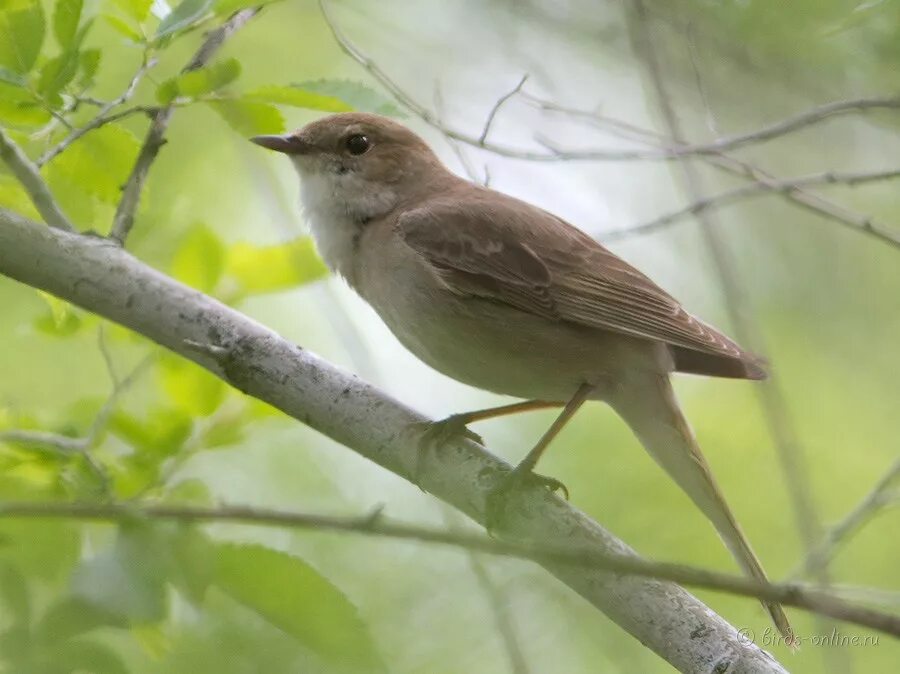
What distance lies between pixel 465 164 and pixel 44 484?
2425 mm

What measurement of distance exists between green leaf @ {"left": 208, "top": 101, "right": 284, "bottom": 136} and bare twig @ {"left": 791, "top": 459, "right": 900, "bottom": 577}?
226 centimetres

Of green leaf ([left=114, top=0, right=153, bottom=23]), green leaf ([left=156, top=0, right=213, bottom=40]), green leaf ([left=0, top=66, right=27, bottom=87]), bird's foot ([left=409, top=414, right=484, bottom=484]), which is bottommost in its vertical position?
bird's foot ([left=409, top=414, right=484, bottom=484])

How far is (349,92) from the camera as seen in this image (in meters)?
2.96

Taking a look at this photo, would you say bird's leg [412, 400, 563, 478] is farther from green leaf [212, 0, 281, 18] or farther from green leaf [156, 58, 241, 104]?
green leaf [212, 0, 281, 18]

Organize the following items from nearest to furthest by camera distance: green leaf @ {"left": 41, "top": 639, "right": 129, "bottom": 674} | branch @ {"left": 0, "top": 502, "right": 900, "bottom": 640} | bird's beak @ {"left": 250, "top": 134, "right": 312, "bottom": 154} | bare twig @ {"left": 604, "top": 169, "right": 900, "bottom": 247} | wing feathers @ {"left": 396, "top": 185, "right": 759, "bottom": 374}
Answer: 1. branch @ {"left": 0, "top": 502, "right": 900, "bottom": 640}
2. green leaf @ {"left": 41, "top": 639, "right": 129, "bottom": 674}
3. bare twig @ {"left": 604, "top": 169, "right": 900, "bottom": 247}
4. wing feathers @ {"left": 396, "top": 185, "right": 759, "bottom": 374}
5. bird's beak @ {"left": 250, "top": 134, "right": 312, "bottom": 154}

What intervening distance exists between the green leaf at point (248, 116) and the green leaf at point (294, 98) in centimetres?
8

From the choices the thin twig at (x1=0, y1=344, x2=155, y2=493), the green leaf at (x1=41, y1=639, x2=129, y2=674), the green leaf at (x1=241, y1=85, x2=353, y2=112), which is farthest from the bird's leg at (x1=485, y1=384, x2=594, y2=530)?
the green leaf at (x1=41, y1=639, x2=129, y2=674)

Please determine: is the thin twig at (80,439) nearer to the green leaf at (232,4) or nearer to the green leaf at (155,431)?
the green leaf at (155,431)

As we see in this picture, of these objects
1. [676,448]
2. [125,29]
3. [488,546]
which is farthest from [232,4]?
[676,448]

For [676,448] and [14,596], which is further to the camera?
[676,448]

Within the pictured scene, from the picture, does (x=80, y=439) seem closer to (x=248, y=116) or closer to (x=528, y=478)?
(x=248, y=116)

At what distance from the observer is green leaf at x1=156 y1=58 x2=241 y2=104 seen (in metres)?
2.82

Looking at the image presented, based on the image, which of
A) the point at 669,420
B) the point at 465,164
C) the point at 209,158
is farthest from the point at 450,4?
the point at 669,420

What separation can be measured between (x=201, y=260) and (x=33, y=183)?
577 mm
